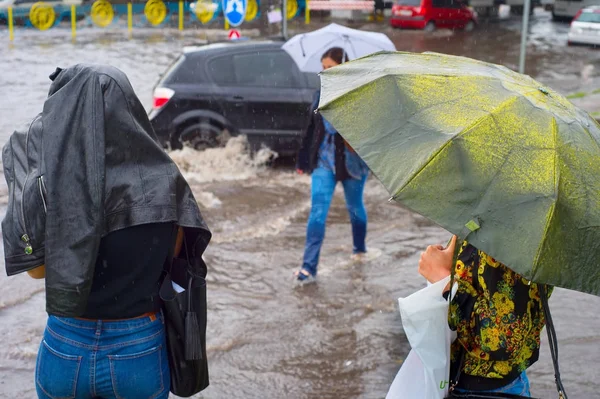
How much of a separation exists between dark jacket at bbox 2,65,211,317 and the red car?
25070 millimetres

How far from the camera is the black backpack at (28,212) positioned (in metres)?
2.48

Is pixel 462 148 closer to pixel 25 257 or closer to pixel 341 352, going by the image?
pixel 25 257

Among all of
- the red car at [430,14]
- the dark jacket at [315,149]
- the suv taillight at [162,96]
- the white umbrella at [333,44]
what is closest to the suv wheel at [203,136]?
the suv taillight at [162,96]

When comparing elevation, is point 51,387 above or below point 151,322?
below

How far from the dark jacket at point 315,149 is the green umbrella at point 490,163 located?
3141 millimetres

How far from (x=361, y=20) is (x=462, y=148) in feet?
92.5

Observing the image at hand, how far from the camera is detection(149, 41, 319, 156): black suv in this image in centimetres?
960

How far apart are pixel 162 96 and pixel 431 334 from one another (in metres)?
7.40

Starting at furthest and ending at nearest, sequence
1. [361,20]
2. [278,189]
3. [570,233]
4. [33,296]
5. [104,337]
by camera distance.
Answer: [361,20], [278,189], [33,296], [104,337], [570,233]

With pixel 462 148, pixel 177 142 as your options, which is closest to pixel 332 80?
pixel 462 148

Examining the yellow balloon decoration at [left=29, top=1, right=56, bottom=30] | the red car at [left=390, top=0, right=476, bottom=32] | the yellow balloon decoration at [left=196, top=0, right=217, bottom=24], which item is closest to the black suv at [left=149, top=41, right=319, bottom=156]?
the yellow balloon decoration at [left=29, top=1, right=56, bottom=30]

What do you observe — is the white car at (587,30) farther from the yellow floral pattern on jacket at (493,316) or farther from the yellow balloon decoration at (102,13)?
the yellow floral pattern on jacket at (493,316)

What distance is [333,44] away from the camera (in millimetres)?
7637

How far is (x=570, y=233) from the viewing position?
243 centimetres
